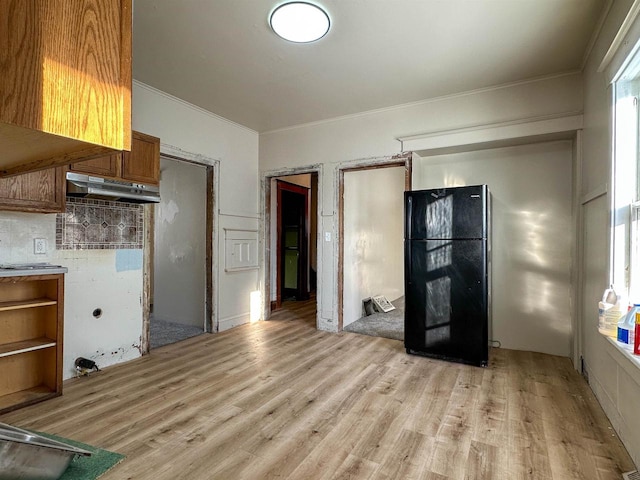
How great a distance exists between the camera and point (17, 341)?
2.41 metres

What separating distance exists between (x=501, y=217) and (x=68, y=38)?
381cm

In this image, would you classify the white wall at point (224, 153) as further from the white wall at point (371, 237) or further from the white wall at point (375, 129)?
the white wall at point (371, 237)

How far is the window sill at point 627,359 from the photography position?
159 centimetres

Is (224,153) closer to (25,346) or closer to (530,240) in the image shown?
(25,346)

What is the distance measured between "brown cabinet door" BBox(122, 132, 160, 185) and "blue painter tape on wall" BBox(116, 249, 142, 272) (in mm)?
721

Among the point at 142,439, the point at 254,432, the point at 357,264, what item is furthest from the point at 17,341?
the point at 357,264

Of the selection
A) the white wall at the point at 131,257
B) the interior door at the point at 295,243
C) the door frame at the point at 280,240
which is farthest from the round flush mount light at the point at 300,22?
the interior door at the point at 295,243

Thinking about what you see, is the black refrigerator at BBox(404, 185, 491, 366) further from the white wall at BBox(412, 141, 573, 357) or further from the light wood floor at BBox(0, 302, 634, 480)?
the white wall at BBox(412, 141, 573, 357)

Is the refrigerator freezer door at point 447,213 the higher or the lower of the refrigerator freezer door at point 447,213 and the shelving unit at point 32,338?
the higher

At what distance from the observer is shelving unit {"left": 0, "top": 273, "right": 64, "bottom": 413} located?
7.66 ft

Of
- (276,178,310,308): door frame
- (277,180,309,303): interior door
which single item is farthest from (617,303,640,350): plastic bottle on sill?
(277,180,309,303): interior door

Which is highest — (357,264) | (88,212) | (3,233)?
(88,212)

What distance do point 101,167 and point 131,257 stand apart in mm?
924

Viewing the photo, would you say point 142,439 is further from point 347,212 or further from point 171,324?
point 347,212
